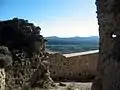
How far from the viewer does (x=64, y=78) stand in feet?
62.1

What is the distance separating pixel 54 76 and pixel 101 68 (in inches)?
477

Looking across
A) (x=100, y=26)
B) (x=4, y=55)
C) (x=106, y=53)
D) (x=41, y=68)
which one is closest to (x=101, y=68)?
(x=106, y=53)

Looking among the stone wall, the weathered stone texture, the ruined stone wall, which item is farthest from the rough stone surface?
the ruined stone wall

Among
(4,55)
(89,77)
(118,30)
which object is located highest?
(118,30)

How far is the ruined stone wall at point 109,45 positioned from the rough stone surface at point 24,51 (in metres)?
7.83

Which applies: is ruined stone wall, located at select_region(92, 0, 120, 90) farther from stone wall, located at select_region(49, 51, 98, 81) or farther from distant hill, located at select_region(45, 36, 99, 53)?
distant hill, located at select_region(45, 36, 99, 53)

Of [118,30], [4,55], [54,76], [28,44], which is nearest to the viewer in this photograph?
[118,30]

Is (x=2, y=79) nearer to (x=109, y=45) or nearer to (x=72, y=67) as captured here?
(x=72, y=67)

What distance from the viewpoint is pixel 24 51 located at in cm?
1616

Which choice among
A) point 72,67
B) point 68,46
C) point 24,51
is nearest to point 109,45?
point 24,51

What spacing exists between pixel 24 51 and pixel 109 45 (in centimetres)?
991

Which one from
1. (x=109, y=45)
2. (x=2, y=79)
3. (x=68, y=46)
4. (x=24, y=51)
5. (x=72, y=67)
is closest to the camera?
(x=109, y=45)

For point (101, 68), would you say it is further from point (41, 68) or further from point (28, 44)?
point (28, 44)

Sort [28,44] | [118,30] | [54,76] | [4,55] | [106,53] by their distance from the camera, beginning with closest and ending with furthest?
[118,30]
[106,53]
[4,55]
[28,44]
[54,76]
